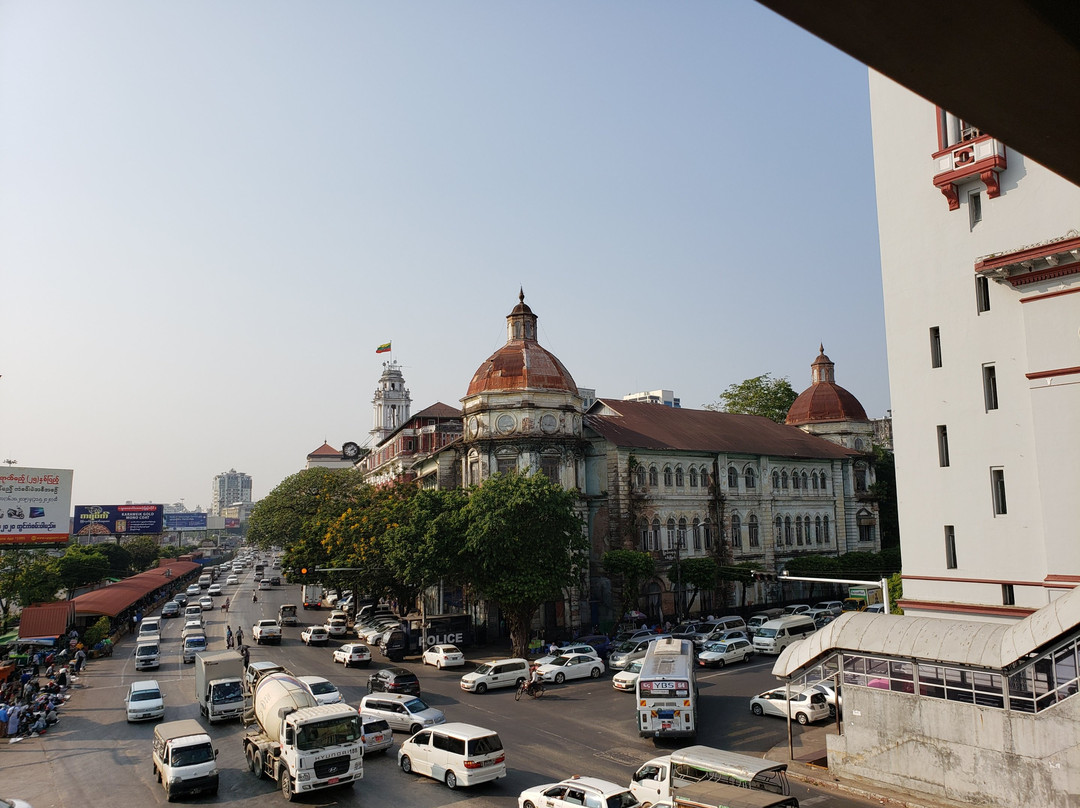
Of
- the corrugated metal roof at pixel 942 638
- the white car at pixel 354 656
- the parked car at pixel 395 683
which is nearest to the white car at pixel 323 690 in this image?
the parked car at pixel 395 683

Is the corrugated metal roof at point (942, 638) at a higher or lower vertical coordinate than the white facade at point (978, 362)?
lower

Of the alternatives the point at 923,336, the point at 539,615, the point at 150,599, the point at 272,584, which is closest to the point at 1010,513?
the point at 923,336

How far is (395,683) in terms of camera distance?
3180 cm

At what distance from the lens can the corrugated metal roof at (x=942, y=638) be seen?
1769 cm

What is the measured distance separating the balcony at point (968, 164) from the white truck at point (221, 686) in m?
30.1

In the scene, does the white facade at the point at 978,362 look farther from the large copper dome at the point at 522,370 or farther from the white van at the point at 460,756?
the large copper dome at the point at 522,370

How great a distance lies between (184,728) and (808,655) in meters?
17.7

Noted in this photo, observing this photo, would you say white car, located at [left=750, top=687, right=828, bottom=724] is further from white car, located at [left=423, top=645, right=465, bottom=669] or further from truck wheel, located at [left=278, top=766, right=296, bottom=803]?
white car, located at [left=423, top=645, right=465, bottom=669]

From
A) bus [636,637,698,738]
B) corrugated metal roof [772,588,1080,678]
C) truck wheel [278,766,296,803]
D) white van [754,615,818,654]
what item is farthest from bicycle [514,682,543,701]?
white van [754,615,818,654]

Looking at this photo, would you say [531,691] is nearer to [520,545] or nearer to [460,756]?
[520,545]

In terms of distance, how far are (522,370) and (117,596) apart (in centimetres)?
3444

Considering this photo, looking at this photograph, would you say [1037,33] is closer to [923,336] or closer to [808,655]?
[808,655]

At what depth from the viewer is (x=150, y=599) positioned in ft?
247

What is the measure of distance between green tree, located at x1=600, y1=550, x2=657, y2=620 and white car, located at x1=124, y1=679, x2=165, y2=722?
26552 mm
